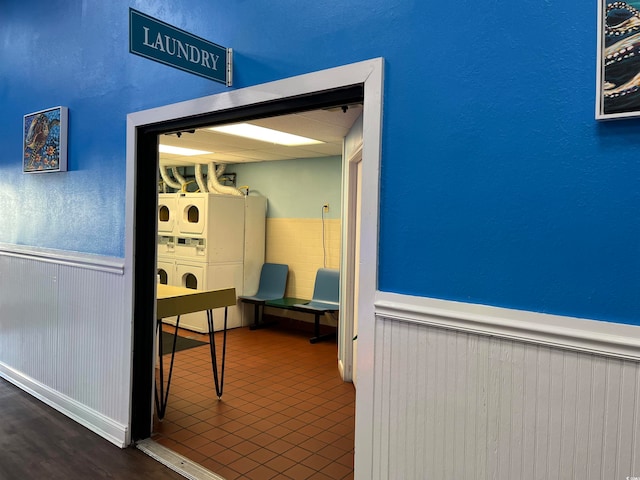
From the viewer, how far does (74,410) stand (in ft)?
11.6

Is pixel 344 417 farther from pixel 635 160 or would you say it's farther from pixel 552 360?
pixel 635 160

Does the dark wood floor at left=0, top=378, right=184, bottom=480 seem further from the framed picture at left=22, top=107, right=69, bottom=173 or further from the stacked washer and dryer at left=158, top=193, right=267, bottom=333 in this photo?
the stacked washer and dryer at left=158, top=193, right=267, bottom=333

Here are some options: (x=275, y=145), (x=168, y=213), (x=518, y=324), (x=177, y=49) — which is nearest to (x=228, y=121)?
(x=177, y=49)

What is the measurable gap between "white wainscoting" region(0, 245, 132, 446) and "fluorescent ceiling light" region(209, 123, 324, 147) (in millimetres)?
1828

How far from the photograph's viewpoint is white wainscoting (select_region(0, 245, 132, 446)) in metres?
3.18

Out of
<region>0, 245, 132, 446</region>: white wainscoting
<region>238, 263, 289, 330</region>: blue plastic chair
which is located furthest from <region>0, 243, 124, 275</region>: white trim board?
<region>238, 263, 289, 330</region>: blue plastic chair

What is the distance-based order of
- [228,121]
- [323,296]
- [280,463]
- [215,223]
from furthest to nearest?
[215,223], [323,296], [280,463], [228,121]

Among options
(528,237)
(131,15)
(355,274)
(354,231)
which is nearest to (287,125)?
(354,231)

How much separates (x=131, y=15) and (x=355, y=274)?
302 centimetres

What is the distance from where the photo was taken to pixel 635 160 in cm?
146

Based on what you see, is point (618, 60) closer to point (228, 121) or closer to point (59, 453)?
point (228, 121)

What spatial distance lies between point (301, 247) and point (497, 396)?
5127mm

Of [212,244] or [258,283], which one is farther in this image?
[258,283]

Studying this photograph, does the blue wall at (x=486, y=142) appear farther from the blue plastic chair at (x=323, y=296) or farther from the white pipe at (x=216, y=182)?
the white pipe at (x=216, y=182)
